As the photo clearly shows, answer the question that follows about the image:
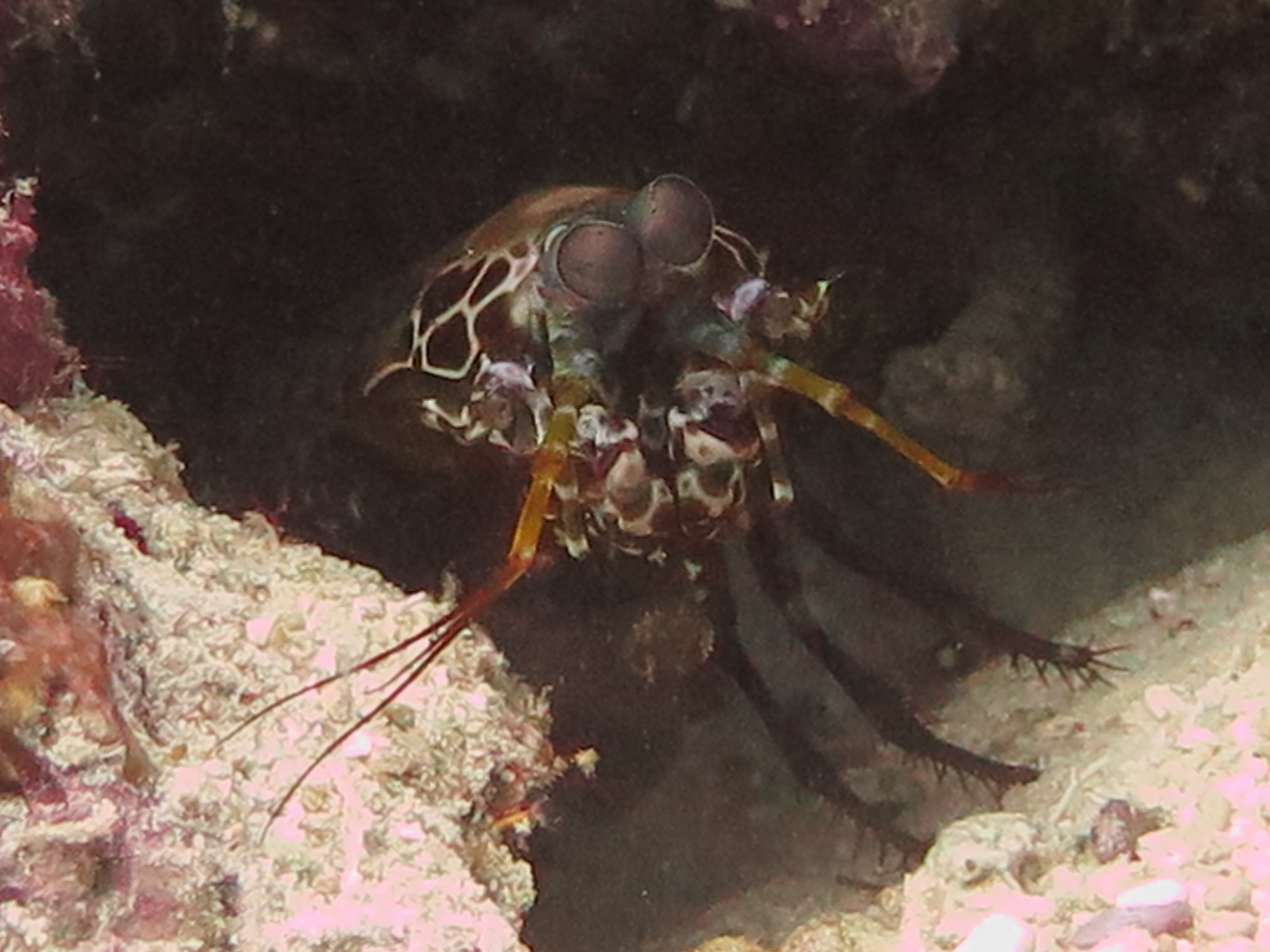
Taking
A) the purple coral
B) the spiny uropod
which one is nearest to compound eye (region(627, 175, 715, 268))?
the spiny uropod

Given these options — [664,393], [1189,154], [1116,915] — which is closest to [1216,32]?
[1189,154]

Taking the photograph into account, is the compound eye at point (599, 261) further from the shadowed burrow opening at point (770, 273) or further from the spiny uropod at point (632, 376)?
the shadowed burrow opening at point (770, 273)

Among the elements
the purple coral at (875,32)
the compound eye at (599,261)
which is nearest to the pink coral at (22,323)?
the compound eye at (599,261)

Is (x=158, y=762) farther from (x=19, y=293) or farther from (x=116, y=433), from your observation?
(x=19, y=293)

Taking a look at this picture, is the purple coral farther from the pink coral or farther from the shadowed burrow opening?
the pink coral

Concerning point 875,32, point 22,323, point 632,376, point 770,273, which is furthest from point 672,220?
point 770,273

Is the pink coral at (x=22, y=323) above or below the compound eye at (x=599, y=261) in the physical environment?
below
